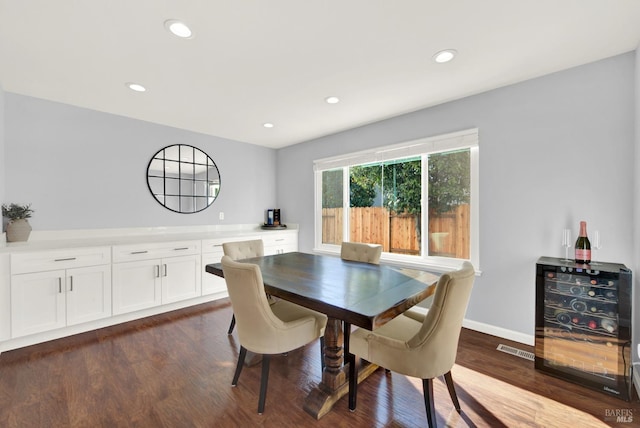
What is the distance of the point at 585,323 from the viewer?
2.04 m

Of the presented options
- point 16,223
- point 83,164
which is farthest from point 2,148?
point 16,223

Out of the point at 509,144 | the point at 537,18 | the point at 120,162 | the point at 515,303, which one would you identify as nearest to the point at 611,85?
the point at 509,144

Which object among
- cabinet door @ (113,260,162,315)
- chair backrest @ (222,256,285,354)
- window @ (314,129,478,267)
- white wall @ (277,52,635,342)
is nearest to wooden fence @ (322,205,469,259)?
window @ (314,129,478,267)

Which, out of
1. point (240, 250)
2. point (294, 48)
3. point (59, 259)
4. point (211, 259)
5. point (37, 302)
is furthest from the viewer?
point (211, 259)

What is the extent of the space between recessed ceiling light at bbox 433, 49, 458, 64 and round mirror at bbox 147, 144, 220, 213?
132 inches

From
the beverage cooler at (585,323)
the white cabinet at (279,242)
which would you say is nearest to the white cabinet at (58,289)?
the white cabinet at (279,242)

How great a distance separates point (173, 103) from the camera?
120 inches

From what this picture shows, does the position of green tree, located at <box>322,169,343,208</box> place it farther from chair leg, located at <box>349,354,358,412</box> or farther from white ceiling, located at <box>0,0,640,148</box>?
chair leg, located at <box>349,354,358,412</box>

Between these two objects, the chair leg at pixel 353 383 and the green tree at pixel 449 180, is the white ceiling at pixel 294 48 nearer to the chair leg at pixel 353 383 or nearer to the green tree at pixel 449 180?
the green tree at pixel 449 180

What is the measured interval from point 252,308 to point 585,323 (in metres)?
2.36

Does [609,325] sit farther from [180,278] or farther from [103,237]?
[103,237]

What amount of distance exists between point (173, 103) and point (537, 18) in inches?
126

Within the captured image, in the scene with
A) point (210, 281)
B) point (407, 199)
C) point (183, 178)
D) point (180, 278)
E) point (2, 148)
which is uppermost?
point (2, 148)

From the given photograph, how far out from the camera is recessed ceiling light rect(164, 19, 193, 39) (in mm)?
1752
